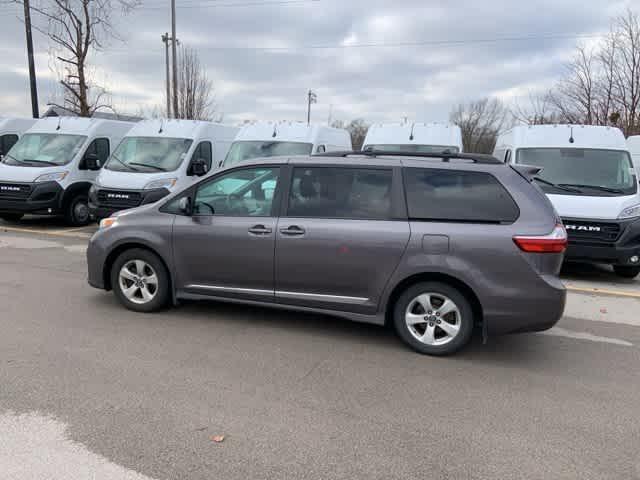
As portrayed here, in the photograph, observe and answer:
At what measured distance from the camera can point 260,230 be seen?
478cm

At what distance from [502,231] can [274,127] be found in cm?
764

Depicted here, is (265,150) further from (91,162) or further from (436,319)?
(436,319)

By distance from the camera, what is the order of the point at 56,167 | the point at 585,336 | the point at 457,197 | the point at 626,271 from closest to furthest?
the point at 457,197, the point at 585,336, the point at 626,271, the point at 56,167

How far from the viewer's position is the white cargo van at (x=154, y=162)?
9.78m

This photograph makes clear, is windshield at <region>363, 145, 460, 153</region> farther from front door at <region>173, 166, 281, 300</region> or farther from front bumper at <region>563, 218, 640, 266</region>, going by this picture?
front door at <region>173, 166, 281, 300</region>

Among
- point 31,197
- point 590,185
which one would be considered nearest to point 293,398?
point 590,185

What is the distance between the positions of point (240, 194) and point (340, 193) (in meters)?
1.03

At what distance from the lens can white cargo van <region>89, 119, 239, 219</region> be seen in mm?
9781

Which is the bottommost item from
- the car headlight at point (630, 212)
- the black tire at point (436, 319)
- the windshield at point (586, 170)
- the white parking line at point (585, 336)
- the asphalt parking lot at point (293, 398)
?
the white parking line at point (585, 336)

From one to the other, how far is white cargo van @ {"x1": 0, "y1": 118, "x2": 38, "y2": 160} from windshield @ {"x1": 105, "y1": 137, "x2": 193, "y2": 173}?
589 centimetres

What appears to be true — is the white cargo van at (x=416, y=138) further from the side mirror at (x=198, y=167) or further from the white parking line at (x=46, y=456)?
the white parking line at (x=46, y=456)

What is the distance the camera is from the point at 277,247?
15.5 feet

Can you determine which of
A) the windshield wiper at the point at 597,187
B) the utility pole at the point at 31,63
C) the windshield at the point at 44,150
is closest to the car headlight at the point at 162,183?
the windshield at the point at 44,150

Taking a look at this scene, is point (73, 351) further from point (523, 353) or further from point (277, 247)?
point (523, 353)
